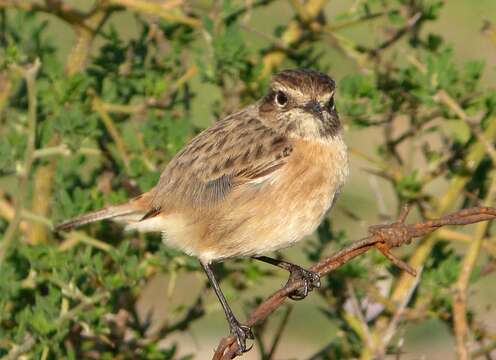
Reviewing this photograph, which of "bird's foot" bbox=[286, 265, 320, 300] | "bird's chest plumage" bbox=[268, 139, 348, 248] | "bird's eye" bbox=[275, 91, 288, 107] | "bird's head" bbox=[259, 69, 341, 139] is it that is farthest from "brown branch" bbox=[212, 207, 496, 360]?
"bird's eye" bbox=[275, 91, 288, 107]

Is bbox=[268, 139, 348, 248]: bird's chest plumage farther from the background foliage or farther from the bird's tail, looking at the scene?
the bird's tail

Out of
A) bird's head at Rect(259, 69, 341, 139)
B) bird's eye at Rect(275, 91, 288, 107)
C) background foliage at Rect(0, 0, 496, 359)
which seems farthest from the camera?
bird's eye at Rect(275, 91, 288, 107)

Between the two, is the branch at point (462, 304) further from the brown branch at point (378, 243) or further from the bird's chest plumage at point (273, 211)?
the brown branch at point (378, 243)

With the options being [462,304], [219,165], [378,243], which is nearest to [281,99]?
[219,165]

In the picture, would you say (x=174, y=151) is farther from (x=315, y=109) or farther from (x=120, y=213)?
(x=315, y=109)

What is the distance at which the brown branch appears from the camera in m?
4.17

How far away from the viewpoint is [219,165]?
586cm

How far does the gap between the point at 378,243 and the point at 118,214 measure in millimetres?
1956

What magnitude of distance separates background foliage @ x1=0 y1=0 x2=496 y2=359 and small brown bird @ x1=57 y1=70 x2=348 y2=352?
0.16 metres

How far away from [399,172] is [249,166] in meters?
1.12

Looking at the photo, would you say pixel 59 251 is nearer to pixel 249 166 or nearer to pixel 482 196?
pixel 249 166

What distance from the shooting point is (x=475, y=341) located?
6.08 metres

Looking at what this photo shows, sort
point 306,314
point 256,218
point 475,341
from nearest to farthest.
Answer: point 256,218 < point 475,341 < point 306,314

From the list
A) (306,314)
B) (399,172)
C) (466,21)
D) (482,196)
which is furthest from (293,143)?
(466,21)
